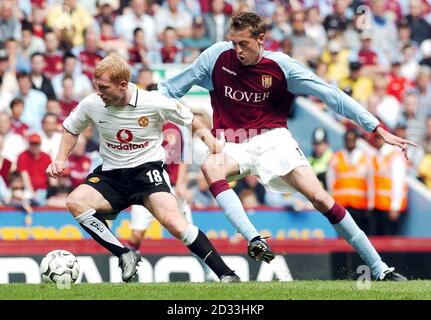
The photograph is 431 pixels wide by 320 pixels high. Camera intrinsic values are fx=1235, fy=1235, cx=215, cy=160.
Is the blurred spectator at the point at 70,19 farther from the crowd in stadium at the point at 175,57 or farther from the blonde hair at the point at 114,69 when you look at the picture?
the blonde hair at the point at 114,69

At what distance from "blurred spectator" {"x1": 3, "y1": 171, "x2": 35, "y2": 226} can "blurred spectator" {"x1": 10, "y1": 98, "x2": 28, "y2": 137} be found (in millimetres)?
1023

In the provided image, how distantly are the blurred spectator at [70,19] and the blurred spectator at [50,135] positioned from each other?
9.06ft

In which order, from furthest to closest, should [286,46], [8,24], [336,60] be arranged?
[336,60], [286,46], [8,24]

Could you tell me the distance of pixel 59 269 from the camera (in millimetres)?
11203

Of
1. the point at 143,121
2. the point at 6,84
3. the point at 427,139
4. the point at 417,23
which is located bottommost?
the point at 143,121

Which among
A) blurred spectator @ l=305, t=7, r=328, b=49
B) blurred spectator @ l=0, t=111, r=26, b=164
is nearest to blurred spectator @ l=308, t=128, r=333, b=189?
blurred spectator @ l=305, t=7, r=328, b=49

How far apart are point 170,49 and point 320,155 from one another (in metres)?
3.80

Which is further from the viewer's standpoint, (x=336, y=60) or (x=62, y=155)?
(x=336, y=60)

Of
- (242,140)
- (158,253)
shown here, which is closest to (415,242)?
(158,253)

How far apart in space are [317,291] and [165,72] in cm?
909

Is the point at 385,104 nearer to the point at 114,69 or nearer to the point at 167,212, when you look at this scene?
the point at 167,212

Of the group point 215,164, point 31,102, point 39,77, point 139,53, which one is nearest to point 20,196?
point 31,102

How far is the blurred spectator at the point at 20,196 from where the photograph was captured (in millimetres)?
16328

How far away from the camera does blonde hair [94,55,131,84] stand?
10.6m
